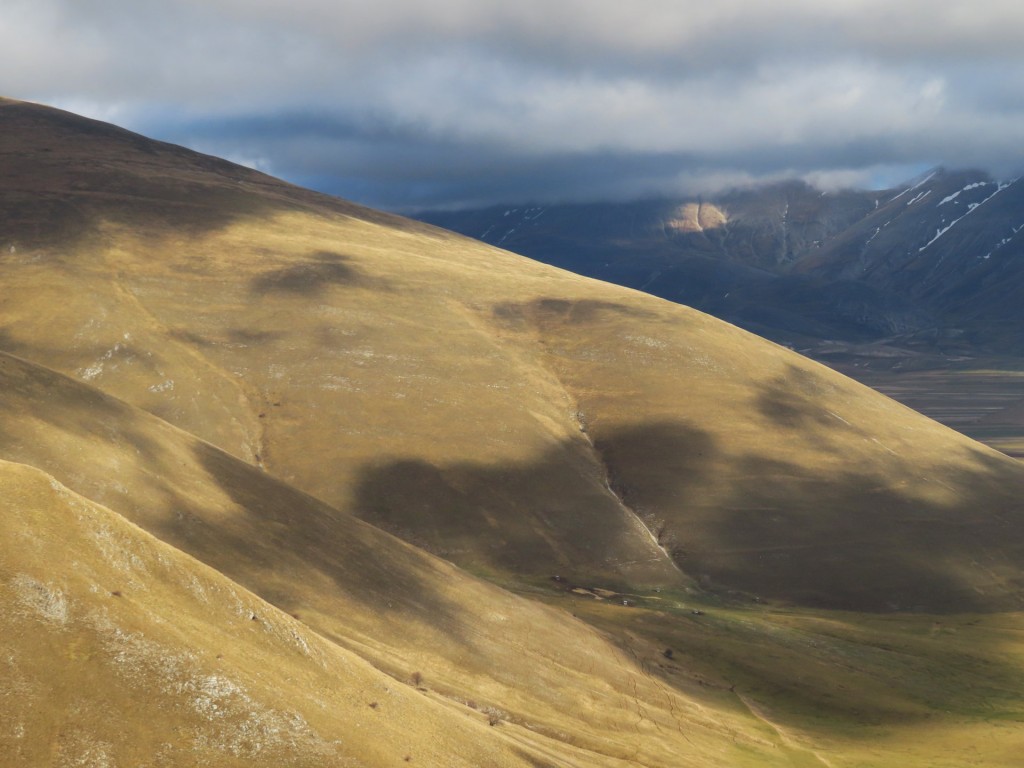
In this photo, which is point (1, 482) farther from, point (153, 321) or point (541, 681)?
point (153, 321)

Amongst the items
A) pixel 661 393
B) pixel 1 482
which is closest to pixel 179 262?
pixel 661 393

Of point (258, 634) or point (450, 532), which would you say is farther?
point (450, 532)

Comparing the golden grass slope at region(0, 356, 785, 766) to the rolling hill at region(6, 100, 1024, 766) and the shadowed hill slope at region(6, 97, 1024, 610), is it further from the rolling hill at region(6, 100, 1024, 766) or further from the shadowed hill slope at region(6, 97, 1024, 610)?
the shadowed hill slope at region(6, 97, 1024, 610)

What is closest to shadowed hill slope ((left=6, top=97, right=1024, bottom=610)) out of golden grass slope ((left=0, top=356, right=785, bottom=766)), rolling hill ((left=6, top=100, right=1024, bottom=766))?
rolling hill ((left=6, top=100, right=1024, bottom=766))

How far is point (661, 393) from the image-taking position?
166000mm

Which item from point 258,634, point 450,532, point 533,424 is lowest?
point 450,532

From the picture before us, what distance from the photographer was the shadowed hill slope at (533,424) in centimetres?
12912

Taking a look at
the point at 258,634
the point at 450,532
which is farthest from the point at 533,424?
the point at 258,634

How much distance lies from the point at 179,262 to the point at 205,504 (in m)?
130

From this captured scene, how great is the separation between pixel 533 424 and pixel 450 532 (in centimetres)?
3304

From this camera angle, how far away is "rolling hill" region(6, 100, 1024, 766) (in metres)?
37.4

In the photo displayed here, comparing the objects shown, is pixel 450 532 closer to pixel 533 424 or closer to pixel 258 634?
pixel 533 424

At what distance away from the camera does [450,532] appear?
12288 cm

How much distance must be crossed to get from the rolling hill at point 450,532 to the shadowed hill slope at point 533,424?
57 cm
